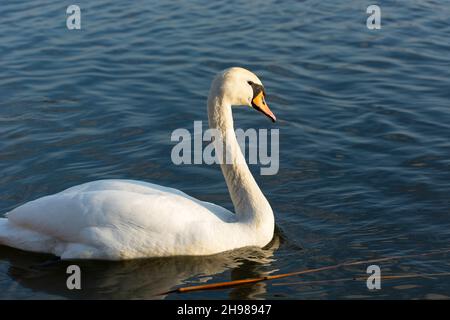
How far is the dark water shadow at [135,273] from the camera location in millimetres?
8539

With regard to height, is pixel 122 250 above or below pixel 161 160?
below

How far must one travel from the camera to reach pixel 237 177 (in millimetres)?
9523

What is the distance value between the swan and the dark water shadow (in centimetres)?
9

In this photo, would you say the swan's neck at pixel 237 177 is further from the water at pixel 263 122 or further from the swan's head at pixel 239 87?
the water at pixel 263 122

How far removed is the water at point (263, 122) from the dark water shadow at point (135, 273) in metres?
0.02

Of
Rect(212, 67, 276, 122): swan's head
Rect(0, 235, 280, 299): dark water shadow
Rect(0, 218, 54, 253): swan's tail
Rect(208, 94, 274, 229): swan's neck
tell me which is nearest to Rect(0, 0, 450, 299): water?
Rect(0, 235, 280, 299): dark water shadow

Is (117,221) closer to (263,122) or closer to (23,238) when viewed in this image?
(23,238)

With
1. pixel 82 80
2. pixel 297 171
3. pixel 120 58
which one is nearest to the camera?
pixel 297 171

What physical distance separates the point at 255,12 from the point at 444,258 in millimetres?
9436

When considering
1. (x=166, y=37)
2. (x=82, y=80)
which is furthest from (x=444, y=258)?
(x=166, y=37)

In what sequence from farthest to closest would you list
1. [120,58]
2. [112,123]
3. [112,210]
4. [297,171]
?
[120,58] → [112,123] → [297,171] → [112,210]

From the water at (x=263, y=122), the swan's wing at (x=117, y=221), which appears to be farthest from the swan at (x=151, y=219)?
the water at (x=263, y=122)

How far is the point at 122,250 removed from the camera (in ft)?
29.3
